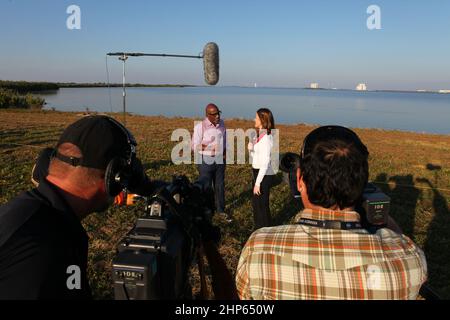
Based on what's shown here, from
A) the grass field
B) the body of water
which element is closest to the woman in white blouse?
the grass field

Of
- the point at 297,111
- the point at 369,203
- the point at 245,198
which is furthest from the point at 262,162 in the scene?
the point at 297,111

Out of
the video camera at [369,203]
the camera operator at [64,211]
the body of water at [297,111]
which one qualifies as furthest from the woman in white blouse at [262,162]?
the body of water at [297,111]

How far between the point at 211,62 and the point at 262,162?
8.40ft

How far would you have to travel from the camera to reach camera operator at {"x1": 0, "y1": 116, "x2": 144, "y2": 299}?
1.22 m

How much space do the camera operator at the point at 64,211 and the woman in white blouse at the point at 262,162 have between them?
359 centimetres

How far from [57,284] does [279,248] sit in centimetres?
87

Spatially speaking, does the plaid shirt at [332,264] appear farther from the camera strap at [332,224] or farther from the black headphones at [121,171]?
the black headphones at [121,171]

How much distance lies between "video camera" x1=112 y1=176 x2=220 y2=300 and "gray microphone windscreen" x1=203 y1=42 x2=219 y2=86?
5.18m

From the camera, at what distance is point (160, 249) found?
4.81 feet
